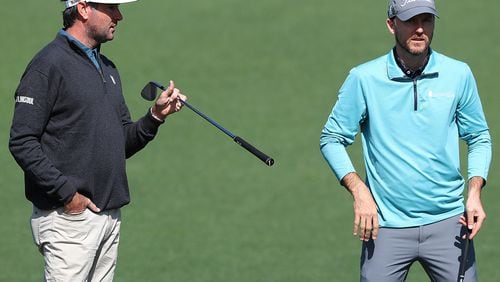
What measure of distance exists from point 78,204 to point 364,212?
1.39 m

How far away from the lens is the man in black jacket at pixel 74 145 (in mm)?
5398

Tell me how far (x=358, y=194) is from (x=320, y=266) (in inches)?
115

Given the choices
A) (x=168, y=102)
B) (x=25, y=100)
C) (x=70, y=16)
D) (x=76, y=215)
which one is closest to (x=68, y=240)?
(x=76, y=215)

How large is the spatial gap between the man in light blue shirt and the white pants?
1.24 metres

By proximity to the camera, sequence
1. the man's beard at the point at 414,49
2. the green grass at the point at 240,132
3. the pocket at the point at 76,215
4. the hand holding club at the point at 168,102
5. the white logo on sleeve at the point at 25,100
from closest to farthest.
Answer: the white logo on sleeve at the point at 25,100, the man's beard at the point at 414,49, the pocket at the point at 76,215, the hand holding club at the point at 168,102, the green grass at the point at 240,132

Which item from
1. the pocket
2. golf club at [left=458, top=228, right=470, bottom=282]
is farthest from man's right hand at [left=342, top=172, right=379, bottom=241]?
the pocket

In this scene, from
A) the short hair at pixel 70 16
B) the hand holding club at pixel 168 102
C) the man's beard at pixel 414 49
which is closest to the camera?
the man's beard at pixel 414 49

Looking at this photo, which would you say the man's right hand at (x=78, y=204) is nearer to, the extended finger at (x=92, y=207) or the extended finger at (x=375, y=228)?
the extended finger at (x=92, y=207)

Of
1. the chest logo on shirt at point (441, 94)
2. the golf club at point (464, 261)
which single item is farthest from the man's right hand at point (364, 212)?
the chest logo on shirt at point (441, 94)

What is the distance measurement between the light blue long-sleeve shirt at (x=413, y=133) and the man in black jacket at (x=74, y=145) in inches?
44.2

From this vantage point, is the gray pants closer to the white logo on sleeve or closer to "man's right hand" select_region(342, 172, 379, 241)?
"man's right hand" select_region(342, 172, 379, 241)

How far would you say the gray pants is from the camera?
553 centimetres

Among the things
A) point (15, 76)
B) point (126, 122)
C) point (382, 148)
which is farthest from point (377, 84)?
point (15, 76)

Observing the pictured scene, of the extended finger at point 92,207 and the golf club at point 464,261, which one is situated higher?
the extended finger at point 92,207
